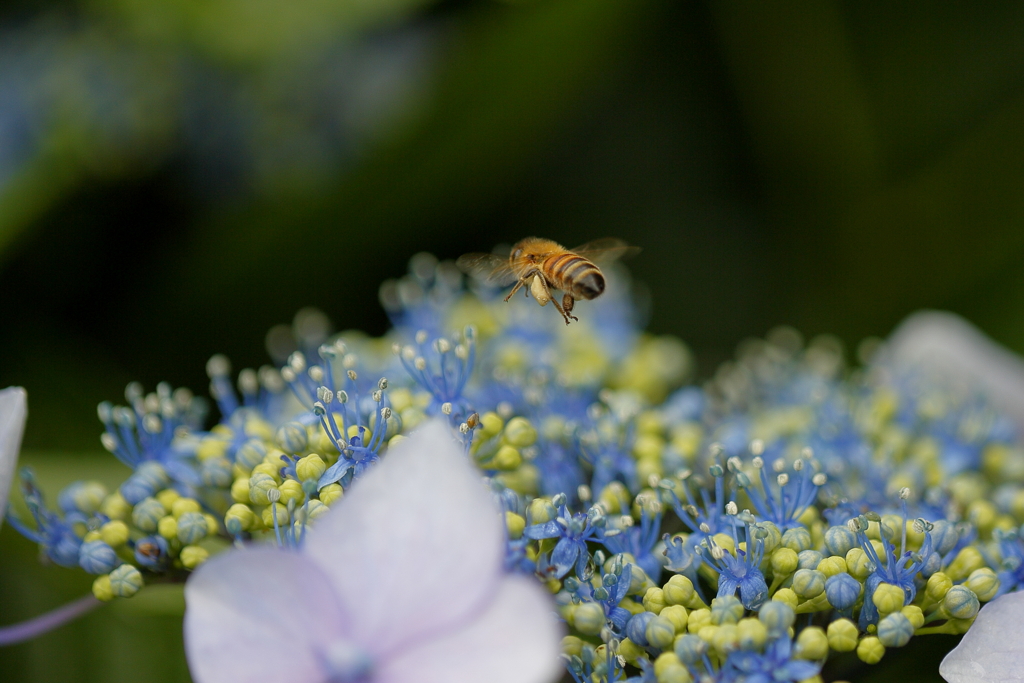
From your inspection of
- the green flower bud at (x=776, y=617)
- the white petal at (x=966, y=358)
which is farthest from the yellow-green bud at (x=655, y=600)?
the white petal at (x=966, y=358)

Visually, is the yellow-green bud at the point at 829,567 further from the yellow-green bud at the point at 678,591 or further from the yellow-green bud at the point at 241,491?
the yellow-green bud at the point at 241,491

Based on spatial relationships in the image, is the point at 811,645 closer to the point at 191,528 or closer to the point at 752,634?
the point at 752,634

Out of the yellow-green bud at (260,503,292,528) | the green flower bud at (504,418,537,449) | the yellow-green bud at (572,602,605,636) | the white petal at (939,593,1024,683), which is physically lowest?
the white petal at (939,593,1024,683)

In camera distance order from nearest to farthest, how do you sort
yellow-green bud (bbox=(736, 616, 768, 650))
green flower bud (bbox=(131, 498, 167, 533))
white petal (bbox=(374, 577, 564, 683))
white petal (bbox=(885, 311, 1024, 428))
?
white petal (bbox=(374, 577, 564, 683)) < yellow-green bud (bbox=(736, 616, 768, 650)) < green flower bud (bbox=(131, 498, 167, 533)) < white petal (bbox=(885, 311, 1024, 428))

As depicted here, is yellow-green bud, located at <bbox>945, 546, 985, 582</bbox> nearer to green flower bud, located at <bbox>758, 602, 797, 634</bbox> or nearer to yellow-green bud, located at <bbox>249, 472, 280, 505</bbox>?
green flower bud, located at <bbox>758, 602, 797, 634</bbox>

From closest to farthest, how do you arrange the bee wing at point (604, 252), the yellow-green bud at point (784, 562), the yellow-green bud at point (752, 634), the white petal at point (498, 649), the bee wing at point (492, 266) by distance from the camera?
the white petal at point (498, 649)
the yellow-green bud at point (752, 634)
the yellow-green bud at point (784, 562)
the bee wing at point (492, 266)
the bee wing at point (604, 252)

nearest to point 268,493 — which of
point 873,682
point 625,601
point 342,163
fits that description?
point 625,601

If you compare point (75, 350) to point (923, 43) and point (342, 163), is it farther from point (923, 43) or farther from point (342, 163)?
point (923, 43)

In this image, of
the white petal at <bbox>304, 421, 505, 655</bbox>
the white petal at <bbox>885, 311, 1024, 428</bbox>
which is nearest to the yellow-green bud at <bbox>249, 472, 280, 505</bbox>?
the white petal at <bbox>304, 421, 505, 655</bbox>
